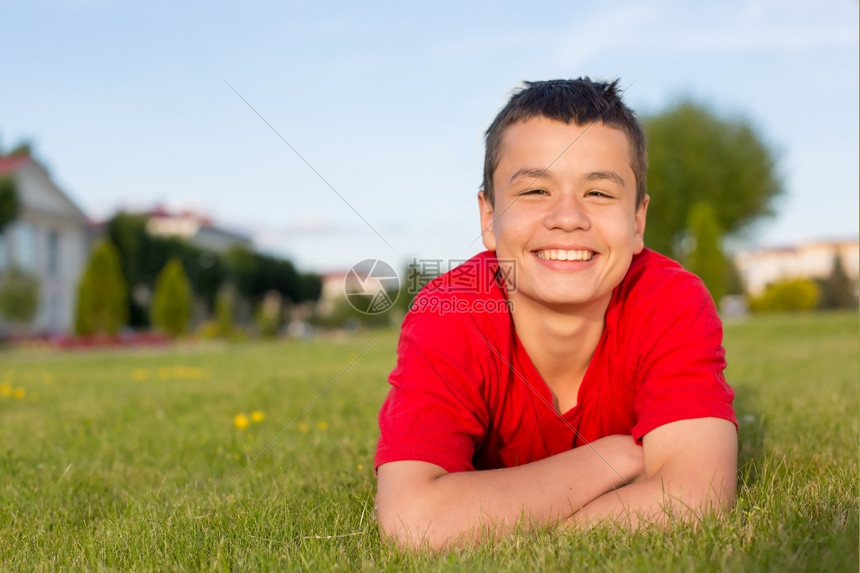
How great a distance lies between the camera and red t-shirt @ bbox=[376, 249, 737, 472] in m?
2.13

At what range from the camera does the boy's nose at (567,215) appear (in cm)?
224

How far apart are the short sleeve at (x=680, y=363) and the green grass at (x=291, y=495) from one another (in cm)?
31

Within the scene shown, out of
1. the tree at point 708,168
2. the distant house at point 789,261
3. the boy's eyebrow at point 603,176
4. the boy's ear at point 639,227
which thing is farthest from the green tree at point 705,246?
the distant house at point 789,261

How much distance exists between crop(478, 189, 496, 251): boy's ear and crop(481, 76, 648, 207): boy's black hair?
41 mm

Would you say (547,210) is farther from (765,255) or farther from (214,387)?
(765,255)

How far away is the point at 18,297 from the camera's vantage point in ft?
89.5

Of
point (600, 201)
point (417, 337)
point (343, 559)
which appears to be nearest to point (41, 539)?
point (343, 559)

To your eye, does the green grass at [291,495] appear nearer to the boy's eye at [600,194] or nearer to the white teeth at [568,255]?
the white teeth at [568,255]

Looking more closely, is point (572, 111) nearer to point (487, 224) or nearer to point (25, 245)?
point (487, 224)

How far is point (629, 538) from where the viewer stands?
1.77 meters

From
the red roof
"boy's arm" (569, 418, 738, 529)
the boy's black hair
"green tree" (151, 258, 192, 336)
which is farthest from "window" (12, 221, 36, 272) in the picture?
"boy's arm" (569, 418, 738, 529)

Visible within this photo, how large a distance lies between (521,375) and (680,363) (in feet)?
1.71

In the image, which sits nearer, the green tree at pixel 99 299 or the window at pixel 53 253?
the green tree at pixel 99 299

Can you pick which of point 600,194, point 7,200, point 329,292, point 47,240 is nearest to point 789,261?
point 329,292
